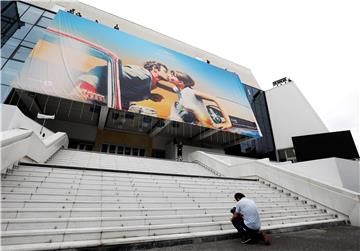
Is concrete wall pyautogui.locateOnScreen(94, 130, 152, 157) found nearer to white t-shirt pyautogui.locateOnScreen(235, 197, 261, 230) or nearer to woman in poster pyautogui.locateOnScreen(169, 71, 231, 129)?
woman in poster pyautogui.locateOnScreen(169, 71, 231, 129)

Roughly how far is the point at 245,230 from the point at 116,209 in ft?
8.82

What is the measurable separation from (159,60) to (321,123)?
69.0 ft

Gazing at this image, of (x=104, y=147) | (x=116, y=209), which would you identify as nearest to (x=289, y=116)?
(x=104, y=147)

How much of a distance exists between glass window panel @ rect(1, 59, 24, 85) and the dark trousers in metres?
14.1

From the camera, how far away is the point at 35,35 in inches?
588

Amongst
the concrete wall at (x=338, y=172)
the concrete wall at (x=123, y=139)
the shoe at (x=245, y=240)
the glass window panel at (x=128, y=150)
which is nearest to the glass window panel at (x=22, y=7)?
the concrete wall at (x=123, y=139)

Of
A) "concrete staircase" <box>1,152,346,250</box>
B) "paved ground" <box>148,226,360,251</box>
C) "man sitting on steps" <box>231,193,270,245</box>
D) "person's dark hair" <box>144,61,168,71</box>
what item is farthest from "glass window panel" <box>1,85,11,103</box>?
"man sitting on steps" <box>231,193,270,245</box>

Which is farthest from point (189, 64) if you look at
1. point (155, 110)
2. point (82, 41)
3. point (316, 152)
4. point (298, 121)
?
Result: point (298, 121)

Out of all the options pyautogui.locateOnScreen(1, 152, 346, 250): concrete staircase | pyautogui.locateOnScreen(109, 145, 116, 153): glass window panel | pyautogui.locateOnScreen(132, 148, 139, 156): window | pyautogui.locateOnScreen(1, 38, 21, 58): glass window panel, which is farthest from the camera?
pyautogui.locateOnScreen(132, 148, 139, 156): window

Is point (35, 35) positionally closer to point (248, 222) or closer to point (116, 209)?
point (116, 209)

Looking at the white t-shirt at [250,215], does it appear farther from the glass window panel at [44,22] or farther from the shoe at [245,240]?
the glass window panel at [44,22]

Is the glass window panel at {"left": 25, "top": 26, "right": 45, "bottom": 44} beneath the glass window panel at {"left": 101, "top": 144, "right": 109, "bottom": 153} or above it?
above

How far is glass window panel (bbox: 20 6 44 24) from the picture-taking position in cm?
1577

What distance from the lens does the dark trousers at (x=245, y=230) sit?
11.9 ft
